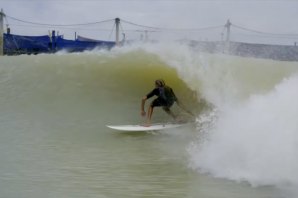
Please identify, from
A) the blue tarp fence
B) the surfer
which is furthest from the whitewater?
the blue tarp fence

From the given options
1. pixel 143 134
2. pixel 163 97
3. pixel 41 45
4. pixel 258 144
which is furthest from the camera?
pixel 41 45

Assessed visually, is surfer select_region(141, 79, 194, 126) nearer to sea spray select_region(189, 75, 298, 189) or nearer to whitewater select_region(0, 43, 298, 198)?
whitewater select_region(0, 43, 298, 198)

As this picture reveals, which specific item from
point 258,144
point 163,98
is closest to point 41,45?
point 163,98

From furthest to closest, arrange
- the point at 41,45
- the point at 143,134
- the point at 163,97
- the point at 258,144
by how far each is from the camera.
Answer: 1. the point at 41,45
2. the point at 163,97
3. the point at 143,134
4. the point at 258,144

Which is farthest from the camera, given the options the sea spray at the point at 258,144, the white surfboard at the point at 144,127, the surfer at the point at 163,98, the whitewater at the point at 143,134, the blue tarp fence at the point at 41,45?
the blue tarp fence at the point at 41,45

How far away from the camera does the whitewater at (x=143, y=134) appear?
5.59 meters

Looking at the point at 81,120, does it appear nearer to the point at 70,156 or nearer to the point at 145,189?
the point at 70,156

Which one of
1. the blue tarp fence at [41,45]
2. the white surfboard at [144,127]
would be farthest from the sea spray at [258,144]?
the blue tarp fence at [41,45]

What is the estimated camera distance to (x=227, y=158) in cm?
622

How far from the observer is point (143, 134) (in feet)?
28.1

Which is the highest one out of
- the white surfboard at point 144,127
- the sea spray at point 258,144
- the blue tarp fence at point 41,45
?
the blue tarp fence at point 41,45

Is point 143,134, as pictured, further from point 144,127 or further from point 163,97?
point 163,97

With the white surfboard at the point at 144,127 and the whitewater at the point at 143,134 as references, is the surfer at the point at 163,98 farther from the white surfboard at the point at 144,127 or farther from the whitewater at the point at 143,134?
the whitewater at the point at 143,134

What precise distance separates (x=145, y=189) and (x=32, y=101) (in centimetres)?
619
